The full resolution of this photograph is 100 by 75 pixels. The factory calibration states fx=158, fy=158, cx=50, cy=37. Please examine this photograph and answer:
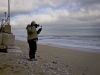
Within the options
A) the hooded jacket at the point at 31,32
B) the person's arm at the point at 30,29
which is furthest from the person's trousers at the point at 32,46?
the person's arm at the point at 30,29

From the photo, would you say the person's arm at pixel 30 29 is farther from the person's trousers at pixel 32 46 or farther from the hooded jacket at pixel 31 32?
the person's trousers at pixel 32 46

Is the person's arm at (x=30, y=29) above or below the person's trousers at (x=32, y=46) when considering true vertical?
above

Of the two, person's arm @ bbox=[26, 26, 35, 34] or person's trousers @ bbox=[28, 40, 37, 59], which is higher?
person's arm @ bbox=[26, 26, 35, 34]

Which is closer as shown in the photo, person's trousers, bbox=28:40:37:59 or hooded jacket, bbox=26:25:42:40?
hooded jacket, bbox=26:25:42:40

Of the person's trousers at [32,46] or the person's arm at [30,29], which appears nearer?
the person's arm at [30,29]

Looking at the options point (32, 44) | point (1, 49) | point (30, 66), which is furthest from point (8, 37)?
point (30, 66)

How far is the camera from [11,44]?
36.9 ft

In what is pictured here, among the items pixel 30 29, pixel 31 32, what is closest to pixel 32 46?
pixel 31 32

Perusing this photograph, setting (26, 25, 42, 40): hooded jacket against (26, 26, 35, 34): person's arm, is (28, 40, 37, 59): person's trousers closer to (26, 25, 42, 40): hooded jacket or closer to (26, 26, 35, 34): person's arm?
(26, 25, 42, 40): hooded jacket

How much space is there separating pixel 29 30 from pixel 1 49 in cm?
264

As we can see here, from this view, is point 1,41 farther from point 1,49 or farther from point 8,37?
point 1,49

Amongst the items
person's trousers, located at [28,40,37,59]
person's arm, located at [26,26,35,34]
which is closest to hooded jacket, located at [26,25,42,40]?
person's arm, located at [26,26,35,34]

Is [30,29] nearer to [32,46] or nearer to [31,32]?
[31,32]

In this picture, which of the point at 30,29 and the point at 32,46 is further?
the point at 32,46
